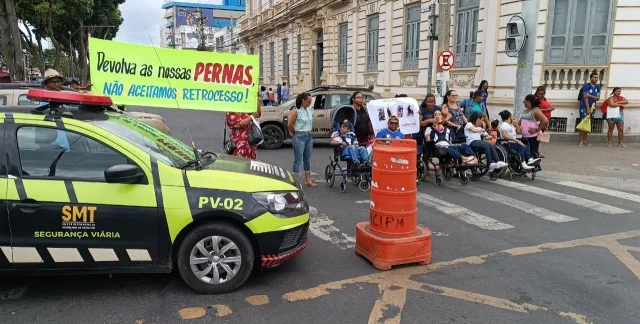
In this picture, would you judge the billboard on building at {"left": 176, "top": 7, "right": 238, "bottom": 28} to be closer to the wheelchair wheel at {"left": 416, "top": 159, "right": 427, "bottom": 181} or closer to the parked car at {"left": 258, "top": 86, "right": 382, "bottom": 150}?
the parked car at {"left": 258, "top": 86, "right": 382, "bottom": 150}

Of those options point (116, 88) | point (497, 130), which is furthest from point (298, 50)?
point (116, 88)

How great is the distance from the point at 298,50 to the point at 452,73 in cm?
1741

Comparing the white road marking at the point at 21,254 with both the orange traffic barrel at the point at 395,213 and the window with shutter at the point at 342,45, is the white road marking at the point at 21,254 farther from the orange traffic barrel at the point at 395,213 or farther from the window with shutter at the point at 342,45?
the window with shutter at the point at 342,45

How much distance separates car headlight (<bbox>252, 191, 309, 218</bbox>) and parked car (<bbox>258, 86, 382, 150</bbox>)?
8740 millimetres

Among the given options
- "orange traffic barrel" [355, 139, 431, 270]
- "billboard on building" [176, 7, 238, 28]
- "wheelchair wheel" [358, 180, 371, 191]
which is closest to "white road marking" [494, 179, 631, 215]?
"wheelchair wheel" [358, 180, 371, 191]

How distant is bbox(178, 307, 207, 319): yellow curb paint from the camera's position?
362 centimetres

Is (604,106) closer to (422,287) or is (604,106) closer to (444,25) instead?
(444,25)

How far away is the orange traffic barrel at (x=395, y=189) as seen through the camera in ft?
15.0

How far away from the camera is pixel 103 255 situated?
380 cm

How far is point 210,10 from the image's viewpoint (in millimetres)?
109125

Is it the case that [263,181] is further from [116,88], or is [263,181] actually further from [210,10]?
[210,10]

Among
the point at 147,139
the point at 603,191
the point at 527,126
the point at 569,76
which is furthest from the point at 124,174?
the point at 569,76

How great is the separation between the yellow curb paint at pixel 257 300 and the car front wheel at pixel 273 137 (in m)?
9.21

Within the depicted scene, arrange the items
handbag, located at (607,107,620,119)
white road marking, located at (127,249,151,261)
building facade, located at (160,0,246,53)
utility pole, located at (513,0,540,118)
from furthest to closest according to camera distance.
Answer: building facade, located at (160,0,246,53), handbag, located at (607,107,620,119), utility pole, located at (513,0,540,118), white road marking, located at (127,249,151,261)
